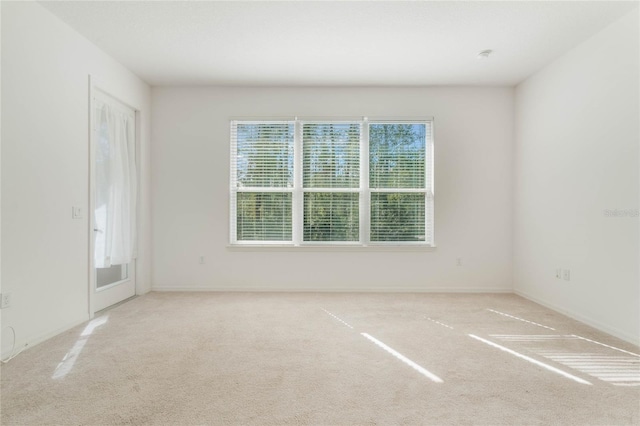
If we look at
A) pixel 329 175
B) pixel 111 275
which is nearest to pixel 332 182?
pixel 329 175

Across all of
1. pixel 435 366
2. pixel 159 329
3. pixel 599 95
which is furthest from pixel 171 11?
pixel 599 95

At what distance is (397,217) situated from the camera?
5.07 m

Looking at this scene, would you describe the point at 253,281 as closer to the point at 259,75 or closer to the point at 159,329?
the point at 159,329

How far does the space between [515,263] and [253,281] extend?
3571mm

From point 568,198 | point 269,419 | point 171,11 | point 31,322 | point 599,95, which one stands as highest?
point 171,11

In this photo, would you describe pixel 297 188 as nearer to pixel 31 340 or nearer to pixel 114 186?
pixel 114 186

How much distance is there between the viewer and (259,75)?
15.0 ft

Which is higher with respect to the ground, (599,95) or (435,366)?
(599,95)

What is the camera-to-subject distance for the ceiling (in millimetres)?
3072

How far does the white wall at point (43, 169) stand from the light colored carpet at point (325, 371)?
345 millimetres

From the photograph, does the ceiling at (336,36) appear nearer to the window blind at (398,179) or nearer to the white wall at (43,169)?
the white wall at (43,169)

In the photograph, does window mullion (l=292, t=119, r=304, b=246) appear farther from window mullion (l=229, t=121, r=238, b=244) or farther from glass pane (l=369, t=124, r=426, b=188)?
glass pane (l=369, t=124, r=426, b=188)

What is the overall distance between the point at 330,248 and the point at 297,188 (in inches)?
37.1

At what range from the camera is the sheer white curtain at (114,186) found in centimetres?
398
